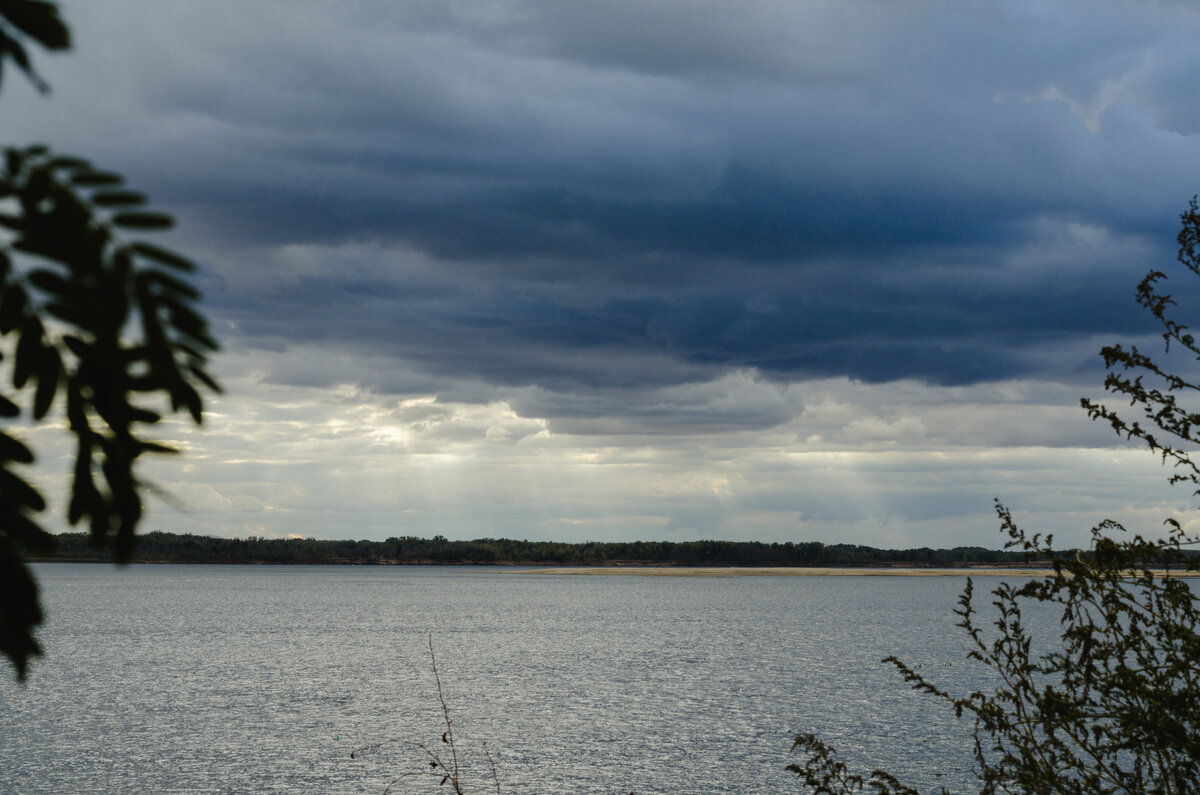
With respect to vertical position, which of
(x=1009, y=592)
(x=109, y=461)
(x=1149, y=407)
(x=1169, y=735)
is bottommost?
(x=1169, y=735)

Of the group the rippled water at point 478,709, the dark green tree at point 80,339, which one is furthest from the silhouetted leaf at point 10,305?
the rippled water at point 478,709

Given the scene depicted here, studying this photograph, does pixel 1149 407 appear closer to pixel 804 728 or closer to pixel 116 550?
pixel 116 550

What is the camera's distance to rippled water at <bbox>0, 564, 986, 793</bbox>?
43.7m

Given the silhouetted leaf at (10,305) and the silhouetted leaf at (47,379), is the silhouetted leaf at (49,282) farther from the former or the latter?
the silhouetted leaf at (47,379)

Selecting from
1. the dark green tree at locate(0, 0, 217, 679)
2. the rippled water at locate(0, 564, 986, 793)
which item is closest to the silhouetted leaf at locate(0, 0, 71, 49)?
the dark green tree at locate(0, 0, 217, 679)

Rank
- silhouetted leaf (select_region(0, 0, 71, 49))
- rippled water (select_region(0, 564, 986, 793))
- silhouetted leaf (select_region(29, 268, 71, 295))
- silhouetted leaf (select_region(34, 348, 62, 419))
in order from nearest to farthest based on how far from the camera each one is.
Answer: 1. silhouetted leaf (select_region(0, 0, 71, 49))
2. silhouetted leaf (select_region(29, 268, 71, 295))
3. silhouetted leaf (select_region(34, 348, 62, 419))
4. rippled water (select_region(0, 564, 986, 793))

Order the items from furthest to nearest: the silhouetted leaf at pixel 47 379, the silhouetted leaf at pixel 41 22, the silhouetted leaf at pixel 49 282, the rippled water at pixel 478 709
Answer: the rippled water at pixel 478 709 → the silhouetted leaf at pixel 47 379 → the silhouetted leaf at pixel 49 282 → the silhouetted leaf at pixel 41 22

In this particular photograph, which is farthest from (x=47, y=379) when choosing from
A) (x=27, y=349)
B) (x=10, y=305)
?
(x=10, y=305)

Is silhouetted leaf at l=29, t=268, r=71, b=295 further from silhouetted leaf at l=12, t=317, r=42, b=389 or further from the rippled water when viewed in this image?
the rippled water

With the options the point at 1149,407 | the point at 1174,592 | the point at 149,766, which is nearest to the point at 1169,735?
the point at 1174,592

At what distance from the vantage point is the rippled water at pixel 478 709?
143ft

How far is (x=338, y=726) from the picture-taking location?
55.6m

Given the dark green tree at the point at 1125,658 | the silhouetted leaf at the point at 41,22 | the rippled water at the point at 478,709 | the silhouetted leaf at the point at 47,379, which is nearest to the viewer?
the silhouetted leaf at the point at 41,22

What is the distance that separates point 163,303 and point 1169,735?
26.6ft
